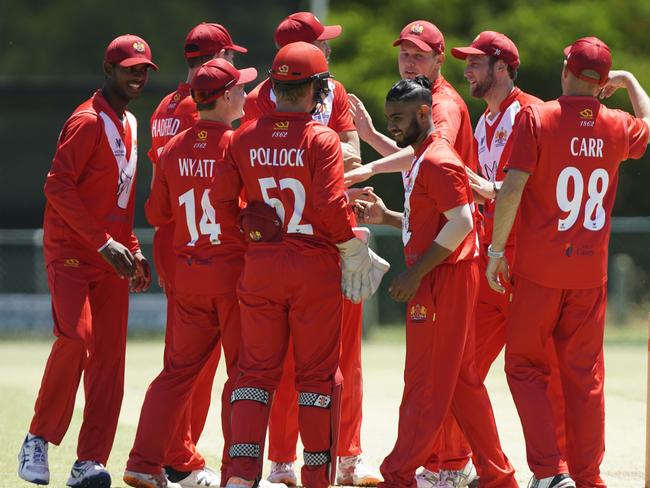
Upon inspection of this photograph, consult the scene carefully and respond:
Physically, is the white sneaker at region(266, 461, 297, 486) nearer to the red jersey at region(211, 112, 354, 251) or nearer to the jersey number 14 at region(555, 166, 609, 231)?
the red jersey at region(211, 112, 354, 251)

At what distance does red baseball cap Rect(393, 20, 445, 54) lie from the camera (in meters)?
7.75

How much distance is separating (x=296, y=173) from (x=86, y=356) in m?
1.78

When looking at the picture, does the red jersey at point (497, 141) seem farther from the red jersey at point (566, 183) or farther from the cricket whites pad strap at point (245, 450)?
the cricket whites pad strap at point (245, 450)

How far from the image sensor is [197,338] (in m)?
7.37

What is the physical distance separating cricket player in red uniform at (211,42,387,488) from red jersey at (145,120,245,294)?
34 cm

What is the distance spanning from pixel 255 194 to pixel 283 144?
32 cm

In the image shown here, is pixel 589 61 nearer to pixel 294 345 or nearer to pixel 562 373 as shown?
pixel 562 373

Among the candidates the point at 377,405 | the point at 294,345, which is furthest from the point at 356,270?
the point at 377,405

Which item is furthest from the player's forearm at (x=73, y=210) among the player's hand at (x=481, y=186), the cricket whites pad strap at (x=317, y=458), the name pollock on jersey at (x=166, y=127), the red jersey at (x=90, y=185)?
the player's hand at (x=481, y=186)

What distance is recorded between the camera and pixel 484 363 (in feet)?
25.3

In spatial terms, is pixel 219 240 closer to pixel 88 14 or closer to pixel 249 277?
pixel 249 277

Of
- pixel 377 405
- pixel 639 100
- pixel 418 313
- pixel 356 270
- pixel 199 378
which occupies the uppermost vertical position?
pixel 639 100

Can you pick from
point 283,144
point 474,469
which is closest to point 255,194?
point 283,144

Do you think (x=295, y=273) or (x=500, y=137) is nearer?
(x=295, y=273)
